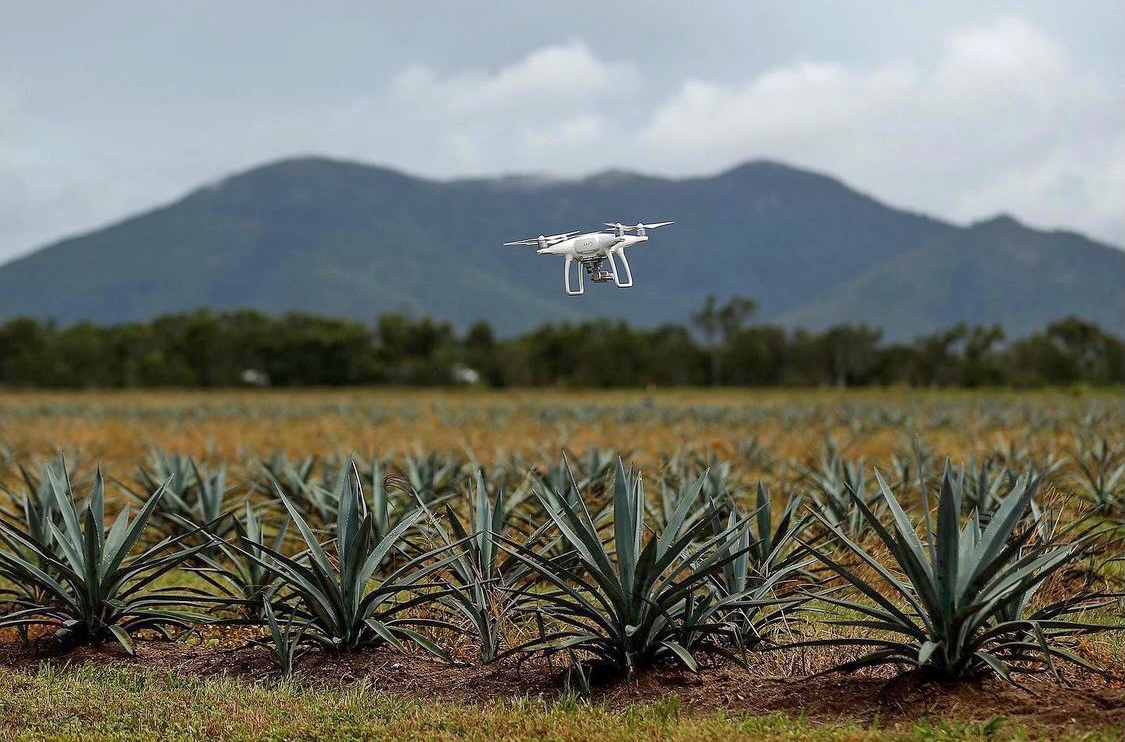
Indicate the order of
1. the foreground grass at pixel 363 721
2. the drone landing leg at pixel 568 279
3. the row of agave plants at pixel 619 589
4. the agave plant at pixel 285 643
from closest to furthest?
the drone landing leg at pixel 568 279 → the foreground grass at pixel 363 721 → the row of agave plants at pixel 619 589 → the agave plant at pixel 285 643

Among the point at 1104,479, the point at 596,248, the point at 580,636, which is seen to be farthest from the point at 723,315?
the point at 596,248

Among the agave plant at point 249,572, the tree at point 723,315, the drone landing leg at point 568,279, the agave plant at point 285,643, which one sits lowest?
the agave plant at point 285,643

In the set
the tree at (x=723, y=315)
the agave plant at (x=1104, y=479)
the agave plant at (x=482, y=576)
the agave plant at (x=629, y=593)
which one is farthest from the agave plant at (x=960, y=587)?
the tree at (x=723, y=315)

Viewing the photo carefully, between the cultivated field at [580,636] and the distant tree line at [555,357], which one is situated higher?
the distant tree line at [555,357]

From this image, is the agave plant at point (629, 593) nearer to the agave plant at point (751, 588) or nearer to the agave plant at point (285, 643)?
the agave plant at point (751, 588)

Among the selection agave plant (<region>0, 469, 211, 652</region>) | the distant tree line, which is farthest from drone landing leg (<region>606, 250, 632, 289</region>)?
the distant tree line

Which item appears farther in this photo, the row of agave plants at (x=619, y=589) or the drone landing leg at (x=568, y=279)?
the row of agave plants at (x=619, y=589)

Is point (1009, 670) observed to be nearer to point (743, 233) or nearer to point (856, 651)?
point (856, 651)
